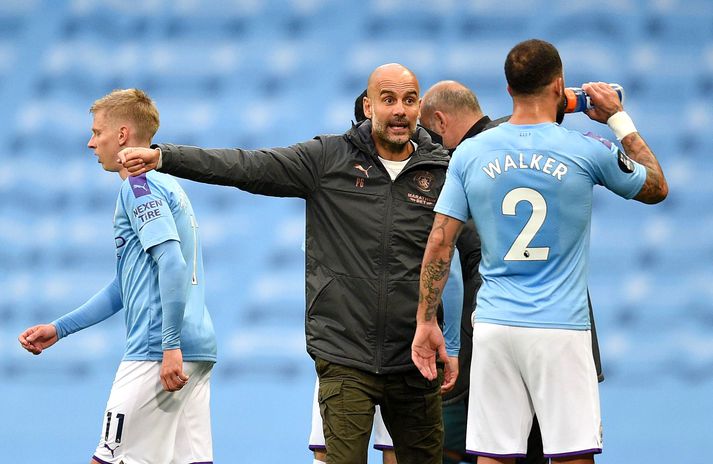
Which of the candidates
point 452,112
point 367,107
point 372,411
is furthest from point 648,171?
point 452,112

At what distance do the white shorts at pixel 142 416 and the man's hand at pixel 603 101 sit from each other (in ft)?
6.40

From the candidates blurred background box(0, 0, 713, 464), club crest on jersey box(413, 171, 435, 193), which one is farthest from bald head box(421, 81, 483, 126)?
blurred background box(0, 0, 713, 464)

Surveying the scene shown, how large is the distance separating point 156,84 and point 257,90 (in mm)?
788

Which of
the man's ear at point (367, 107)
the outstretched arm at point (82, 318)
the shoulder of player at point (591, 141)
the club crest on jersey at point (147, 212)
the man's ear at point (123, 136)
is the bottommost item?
the outstretched arm at point (82, 318)

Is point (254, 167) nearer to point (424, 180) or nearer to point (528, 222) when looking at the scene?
point (424, 180)

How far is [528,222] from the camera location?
14.2 feet

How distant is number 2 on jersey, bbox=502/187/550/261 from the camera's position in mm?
4324

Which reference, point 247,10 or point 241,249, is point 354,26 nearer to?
point 247,10

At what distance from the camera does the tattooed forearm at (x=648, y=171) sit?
445 cm

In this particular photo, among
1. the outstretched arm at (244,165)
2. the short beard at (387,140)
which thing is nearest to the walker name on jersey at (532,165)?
the short beard at (387,140)

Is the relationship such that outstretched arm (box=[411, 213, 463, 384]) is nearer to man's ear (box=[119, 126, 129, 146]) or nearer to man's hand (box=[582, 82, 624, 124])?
man's hand (box=[582, 82, 624, 124])

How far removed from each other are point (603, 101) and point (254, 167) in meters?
1.39

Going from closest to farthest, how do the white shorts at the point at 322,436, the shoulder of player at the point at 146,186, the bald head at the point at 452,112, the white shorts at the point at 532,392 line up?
the white shorts at the point at 532,392 → the shoulder of player at the point at 146,186 → the white shorts at the point at 322,436 → the bald head at the point at 452,112

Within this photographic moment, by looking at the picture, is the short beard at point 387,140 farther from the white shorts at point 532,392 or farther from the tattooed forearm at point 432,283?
the white shorts at point 532,392
